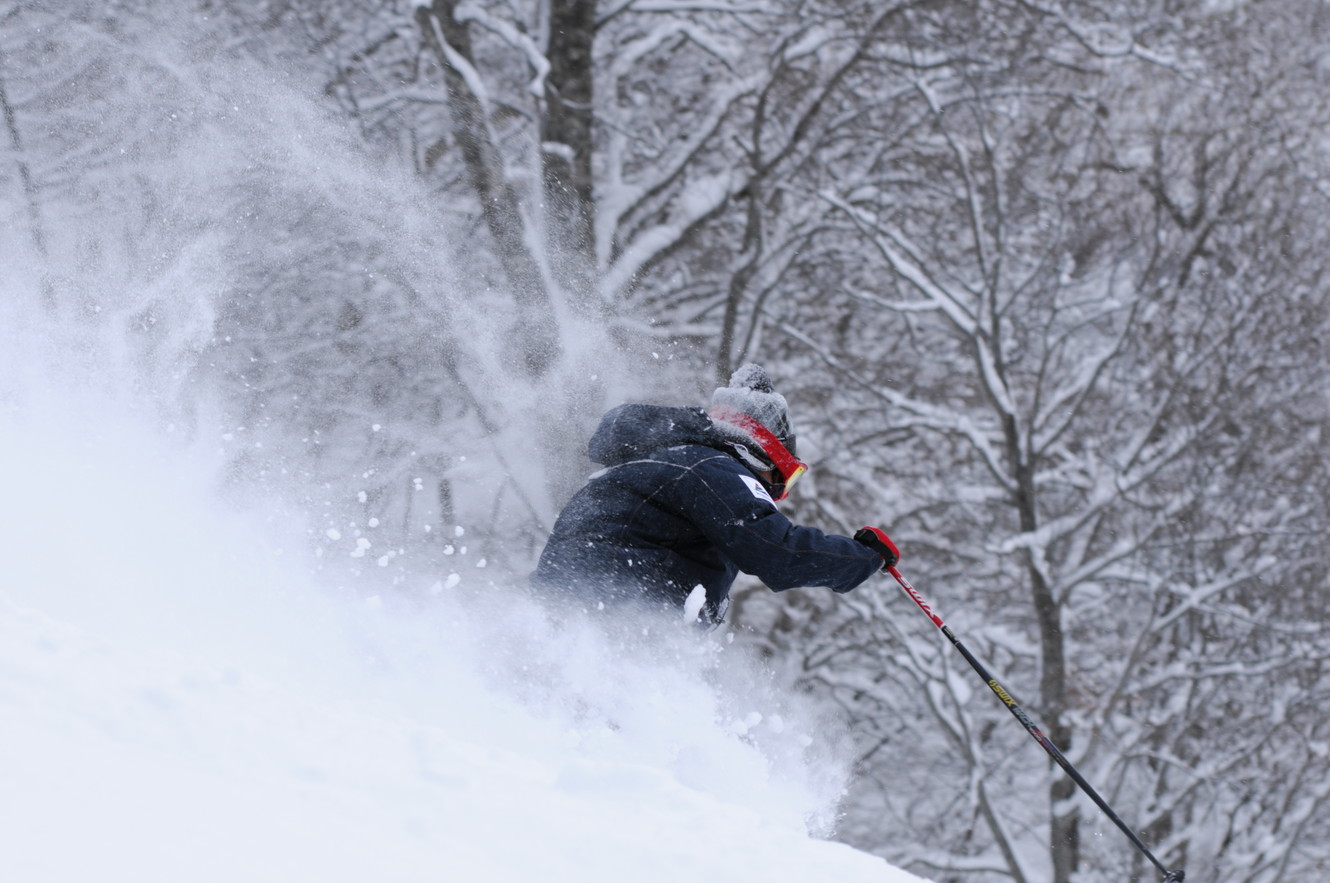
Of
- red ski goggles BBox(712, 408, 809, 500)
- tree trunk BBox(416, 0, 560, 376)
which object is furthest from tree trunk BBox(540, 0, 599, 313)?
red ski goggles BBox(712, 408, 809, 500)

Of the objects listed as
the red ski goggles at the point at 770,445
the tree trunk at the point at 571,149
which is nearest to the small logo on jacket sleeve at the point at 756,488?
the red ski goggles at the point at 770,445

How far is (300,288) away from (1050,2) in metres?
7.57

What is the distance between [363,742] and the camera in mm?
2246

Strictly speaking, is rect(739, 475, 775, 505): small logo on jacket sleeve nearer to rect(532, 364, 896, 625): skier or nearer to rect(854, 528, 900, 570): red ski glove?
rect(532, 364, 896, 625): skier

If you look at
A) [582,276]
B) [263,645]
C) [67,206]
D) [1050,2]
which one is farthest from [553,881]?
[1050,2]

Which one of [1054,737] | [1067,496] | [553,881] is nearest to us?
[553,881]

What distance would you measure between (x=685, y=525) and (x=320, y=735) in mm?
1384

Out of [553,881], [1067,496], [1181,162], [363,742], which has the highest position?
[1181,162]

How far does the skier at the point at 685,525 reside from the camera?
10.5ft

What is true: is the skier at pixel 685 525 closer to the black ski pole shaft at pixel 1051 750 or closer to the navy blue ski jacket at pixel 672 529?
the navy blue ski jacket at pixel 672 529

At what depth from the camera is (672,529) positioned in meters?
3.29

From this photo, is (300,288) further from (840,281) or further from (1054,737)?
(1054,737)

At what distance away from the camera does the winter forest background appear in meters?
8.66

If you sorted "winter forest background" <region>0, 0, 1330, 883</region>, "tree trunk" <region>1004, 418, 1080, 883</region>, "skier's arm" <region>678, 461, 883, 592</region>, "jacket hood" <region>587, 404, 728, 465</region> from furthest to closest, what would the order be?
1. "winter forest background" <region>0, 0, 1330, 883</region>
2. "tree trunk" <region>1004, 418, 1080, 883</region>
3. "jacket hood" <region>587, 404, 728, 465</region>
4. "skier's arm" <region>678, 461, 883, 592</region>
